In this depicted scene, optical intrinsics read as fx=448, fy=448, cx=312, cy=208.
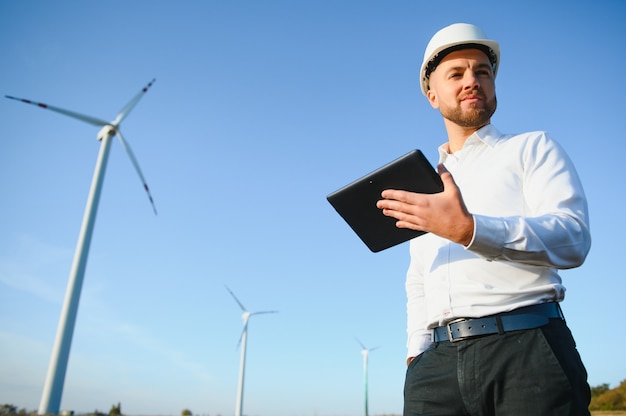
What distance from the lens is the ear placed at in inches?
144

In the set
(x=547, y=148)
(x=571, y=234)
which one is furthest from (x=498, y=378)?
(x=547, y=148)

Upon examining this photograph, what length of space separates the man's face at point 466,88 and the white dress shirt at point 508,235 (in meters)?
0.15

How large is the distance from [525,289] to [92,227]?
25.6m

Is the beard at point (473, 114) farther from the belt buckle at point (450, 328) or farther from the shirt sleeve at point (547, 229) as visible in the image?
the belt buckle at point (450, 328)

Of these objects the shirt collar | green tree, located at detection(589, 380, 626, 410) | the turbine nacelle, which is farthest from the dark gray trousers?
green tree, located at detection(589, 380, 626, 410)

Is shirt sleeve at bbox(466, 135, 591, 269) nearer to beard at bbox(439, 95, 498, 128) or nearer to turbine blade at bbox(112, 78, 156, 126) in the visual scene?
beard at bbox(439, 95, 498, 128)

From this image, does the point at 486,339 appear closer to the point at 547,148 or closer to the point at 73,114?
the point at 547,148

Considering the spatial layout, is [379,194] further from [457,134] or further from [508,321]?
[457,134]

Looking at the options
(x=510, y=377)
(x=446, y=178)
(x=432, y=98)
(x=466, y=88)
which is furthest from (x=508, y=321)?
(x=432, y=98)

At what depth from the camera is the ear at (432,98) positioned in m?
3.67

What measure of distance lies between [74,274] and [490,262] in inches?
981

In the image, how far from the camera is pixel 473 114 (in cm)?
332

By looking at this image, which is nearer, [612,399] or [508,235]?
[508,235]

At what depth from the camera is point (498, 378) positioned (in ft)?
7.98
